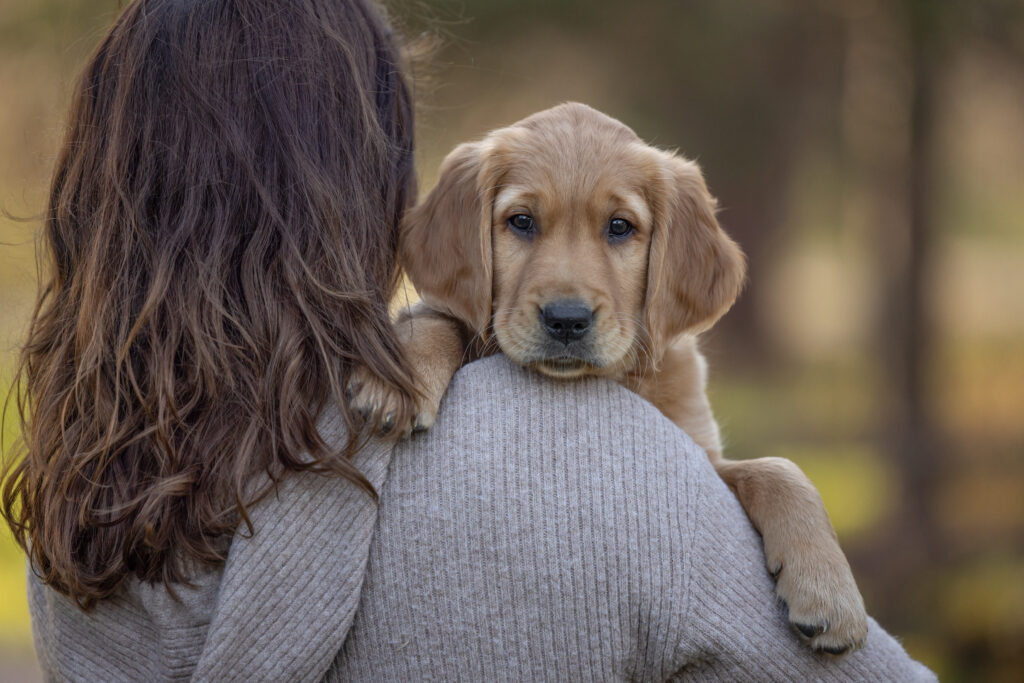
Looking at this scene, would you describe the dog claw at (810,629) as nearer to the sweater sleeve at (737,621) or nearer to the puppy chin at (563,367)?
the sweater sleeve at (737,621)

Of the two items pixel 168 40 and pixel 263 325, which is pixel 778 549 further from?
pixel 168 40

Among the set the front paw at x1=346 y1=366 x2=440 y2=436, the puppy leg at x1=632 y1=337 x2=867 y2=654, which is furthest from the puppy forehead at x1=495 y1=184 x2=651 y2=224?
the front paw at x1=346 y1=366 x2=440 y2=436

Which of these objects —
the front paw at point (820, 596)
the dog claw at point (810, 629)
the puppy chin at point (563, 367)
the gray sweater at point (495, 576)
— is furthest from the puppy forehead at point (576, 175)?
the dog claw at point (810, 629)

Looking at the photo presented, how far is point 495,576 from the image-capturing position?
1.84 metres

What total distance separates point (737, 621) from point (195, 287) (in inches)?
50.9

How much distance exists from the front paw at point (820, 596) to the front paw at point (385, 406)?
838 mm

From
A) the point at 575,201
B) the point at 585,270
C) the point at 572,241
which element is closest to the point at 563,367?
the point at 585,270

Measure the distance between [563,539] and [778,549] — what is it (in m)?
0.64

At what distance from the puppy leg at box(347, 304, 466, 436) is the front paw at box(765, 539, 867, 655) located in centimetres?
84

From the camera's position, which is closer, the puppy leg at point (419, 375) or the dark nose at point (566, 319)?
the puppy leg at point (419, 375)

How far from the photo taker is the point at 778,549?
2205 mm

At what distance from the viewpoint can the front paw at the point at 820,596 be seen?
6.46 feet

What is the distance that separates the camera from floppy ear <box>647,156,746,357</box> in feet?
9.25

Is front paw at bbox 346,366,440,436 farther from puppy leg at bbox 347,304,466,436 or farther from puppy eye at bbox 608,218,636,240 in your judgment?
puppy eye at bbox 608,218,636,240
